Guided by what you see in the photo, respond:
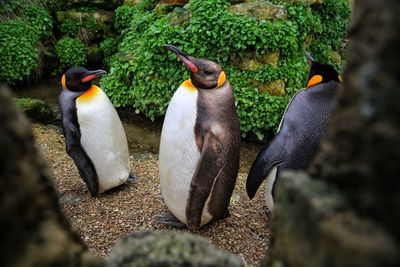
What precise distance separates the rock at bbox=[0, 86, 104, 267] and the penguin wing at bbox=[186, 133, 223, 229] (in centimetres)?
185

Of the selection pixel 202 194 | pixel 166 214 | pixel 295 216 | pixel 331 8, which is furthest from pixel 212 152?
pixel 331 8

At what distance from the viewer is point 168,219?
121 inches

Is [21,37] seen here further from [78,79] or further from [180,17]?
[78,79]

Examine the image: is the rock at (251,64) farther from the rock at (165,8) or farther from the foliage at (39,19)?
the foliage at (39,19)

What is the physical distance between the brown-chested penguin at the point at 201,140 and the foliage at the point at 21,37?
4896mm

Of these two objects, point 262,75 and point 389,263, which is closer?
point 389,263

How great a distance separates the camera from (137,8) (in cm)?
719

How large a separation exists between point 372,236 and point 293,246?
0.21 m

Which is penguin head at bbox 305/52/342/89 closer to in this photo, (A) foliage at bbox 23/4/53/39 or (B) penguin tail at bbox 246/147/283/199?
(B) penguin tail at bbox 246/147/283/199

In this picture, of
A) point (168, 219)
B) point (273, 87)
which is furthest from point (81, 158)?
point (273, 87)

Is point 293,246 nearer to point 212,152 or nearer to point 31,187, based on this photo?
point 31,187

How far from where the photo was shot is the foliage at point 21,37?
21.5 ft

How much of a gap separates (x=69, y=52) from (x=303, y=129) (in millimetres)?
5741

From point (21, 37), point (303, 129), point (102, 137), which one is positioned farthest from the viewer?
point (21, 37)
